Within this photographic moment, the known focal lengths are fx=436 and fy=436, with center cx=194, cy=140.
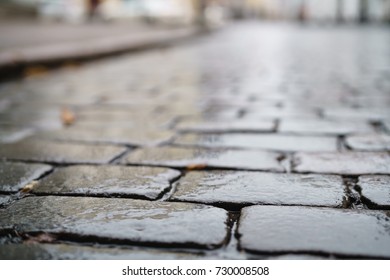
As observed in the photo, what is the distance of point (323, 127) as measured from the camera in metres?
2.44

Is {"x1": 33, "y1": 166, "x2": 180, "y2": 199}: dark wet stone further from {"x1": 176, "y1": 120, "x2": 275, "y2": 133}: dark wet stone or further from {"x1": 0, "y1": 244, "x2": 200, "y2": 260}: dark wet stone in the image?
{"x1": 176, "y1": 120, "x2": 275, "y2": 133}: dark wet stone

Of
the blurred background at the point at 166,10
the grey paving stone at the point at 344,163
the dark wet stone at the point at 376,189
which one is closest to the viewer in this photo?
the dark wet stone at the point at 376,189

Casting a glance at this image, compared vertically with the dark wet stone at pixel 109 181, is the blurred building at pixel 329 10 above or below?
above

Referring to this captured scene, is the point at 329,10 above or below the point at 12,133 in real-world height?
above

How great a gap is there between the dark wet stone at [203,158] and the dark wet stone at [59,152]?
12cm

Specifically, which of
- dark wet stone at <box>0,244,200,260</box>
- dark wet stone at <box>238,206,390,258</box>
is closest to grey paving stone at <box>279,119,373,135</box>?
dark wet stone at <box>238,206,390,258</box>

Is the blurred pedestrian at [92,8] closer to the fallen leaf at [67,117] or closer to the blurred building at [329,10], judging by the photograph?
the blurred building at [329,10]

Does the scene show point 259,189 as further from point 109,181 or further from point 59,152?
point 59,152

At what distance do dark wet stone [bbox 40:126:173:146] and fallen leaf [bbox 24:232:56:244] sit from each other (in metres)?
1.00

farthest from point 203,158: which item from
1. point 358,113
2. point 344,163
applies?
point 358,113

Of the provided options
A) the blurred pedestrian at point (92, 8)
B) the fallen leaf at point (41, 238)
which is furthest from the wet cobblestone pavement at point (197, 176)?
the blurred pedestrian at point (92, 8)

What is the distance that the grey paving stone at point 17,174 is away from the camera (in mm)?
1593

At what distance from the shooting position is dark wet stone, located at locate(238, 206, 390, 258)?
1.09 meters

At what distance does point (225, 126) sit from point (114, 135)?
0.63 meters
